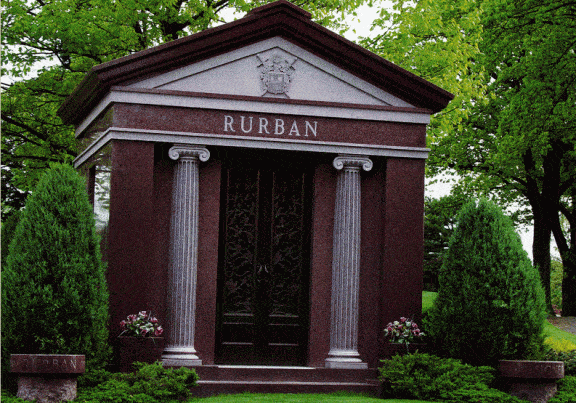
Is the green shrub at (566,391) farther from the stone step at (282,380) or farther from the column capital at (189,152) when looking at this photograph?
the column capital at (189,152)

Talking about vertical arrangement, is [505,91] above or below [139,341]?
above

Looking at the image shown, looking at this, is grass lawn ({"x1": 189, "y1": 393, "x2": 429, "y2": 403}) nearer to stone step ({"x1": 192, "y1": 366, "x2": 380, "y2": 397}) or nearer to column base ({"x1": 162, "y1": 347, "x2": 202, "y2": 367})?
stone step ({"x1": 192, "y1": 366, "x2": 380, "y2": 397})

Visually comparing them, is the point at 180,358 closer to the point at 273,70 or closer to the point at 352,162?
the point at 352,162

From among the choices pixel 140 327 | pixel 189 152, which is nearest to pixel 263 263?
pixel 189 152

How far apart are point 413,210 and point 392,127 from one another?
126cm

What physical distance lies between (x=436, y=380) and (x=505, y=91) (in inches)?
677

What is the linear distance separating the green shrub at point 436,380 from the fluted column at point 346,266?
0.90 meters

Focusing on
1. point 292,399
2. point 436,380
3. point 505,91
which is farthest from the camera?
point 505,91

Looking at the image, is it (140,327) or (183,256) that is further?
(183,256)

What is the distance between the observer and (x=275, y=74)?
11617 mm

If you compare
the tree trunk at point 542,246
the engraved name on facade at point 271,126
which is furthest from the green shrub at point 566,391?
the tree trunk at point 542,246

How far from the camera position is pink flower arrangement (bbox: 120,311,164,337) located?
10.5 m

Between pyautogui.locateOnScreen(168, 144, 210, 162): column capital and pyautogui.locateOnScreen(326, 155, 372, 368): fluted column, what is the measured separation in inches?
74.5

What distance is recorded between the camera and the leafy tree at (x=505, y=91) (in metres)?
18.6
